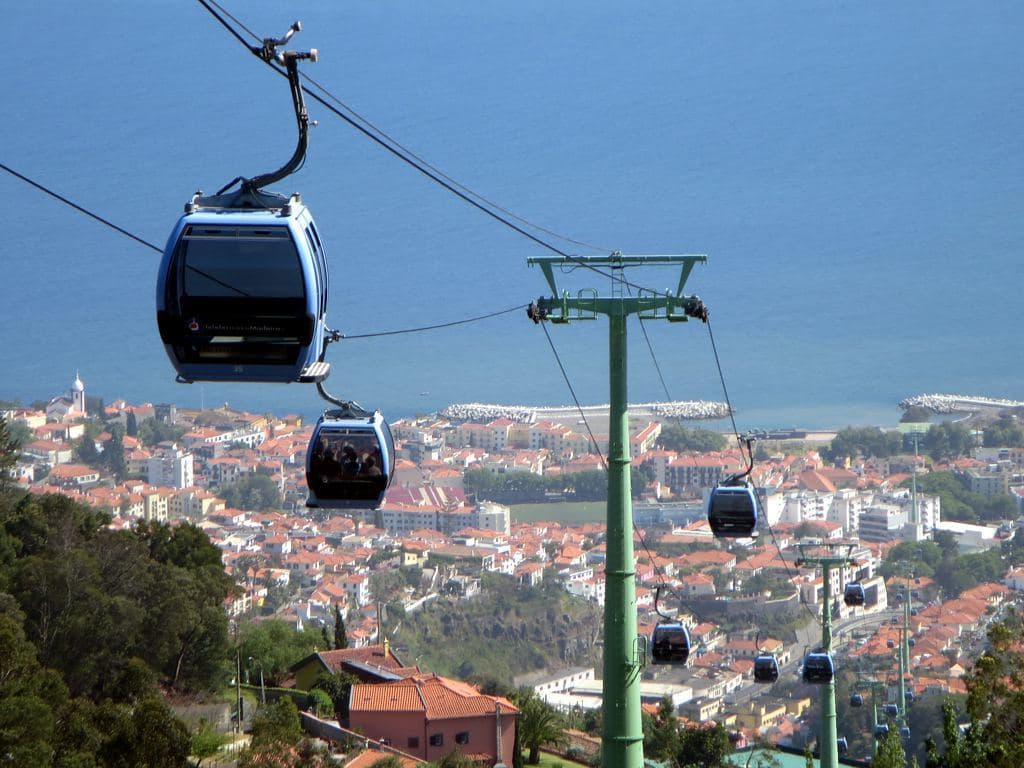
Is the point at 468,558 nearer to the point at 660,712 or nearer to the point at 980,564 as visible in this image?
the point at 980,564

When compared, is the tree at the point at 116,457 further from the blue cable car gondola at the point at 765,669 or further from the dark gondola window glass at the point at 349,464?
the dark gondola window glass at the point at 349,464

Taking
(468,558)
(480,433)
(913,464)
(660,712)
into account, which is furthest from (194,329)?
(480,433)

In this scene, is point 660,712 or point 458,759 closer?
point 458,759

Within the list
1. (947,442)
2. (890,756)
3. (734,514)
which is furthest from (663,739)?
(947,442)

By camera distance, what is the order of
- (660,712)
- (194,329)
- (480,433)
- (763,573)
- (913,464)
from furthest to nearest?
1. (480,433)
2. (913,464)
3. (763,573)
4. (660,712)
5. (194,329)

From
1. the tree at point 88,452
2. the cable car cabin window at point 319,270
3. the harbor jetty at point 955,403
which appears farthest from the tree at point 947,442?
the cable car cabin window at point 319,270

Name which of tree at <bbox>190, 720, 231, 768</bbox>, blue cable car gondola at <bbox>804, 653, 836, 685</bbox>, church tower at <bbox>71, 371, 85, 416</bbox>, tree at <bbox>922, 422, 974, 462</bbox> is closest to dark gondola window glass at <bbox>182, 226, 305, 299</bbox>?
blue cable car gondola at <bbox>804, 653, 836, 685</bbox>

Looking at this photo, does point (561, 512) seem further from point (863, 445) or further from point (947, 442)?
point (947, 442)
